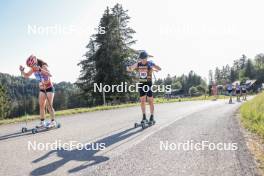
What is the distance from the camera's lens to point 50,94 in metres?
10.6

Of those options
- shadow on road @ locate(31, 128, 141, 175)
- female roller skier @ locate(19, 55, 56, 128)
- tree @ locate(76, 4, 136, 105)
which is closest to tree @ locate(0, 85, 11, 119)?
tree @ locate(76, 4, 136, 105)

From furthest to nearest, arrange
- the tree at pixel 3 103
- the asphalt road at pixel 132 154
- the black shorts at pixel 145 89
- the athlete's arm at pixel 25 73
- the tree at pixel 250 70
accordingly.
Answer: the tree at pixel 250 70
the tree at pixel 3 103
the black shorts at pixel 145 89
the athlete's arm at pixel 25 73
the asphalt road at pixel 132 154

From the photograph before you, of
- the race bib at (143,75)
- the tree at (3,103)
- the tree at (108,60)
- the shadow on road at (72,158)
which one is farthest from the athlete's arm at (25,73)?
the tree at (3,103)

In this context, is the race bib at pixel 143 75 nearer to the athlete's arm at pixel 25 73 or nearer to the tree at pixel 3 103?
the athlete's arm at pixel 25 73

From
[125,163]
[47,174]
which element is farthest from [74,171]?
[125,163]

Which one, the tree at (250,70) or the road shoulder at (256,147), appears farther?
the tree at (250,70)

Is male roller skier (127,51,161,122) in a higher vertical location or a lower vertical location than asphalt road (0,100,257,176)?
higher

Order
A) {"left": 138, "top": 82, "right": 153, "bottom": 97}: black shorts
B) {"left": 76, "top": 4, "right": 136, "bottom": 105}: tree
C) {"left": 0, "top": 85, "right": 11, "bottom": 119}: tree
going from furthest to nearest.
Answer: {"left": 0, "top": 85, "right": 11, "bottom": 119}: tree < {"left": 76, "top": 4, "right": 136, "bottom": 105}: tree < {"left": 138, "top": 82, "right": 153, "bottom": 97}: black shorts

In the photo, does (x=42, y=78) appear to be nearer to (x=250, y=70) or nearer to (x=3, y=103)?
(x=3, y=103)

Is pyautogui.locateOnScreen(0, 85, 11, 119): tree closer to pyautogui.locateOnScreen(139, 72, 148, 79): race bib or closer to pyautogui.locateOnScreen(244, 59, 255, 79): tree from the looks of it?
pyautogui.locateOnScreen(139, 72, 148, 79): race bib

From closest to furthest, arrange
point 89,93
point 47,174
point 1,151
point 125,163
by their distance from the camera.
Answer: point 47,174 < point 125,163 < point 1,151 < point 89,93

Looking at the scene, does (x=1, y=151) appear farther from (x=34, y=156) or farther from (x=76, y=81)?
(x=76, y=81)

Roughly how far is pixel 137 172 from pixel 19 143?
3618 millimetres

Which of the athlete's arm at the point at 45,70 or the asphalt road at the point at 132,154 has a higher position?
the athlete's arm at the point at 45,70
